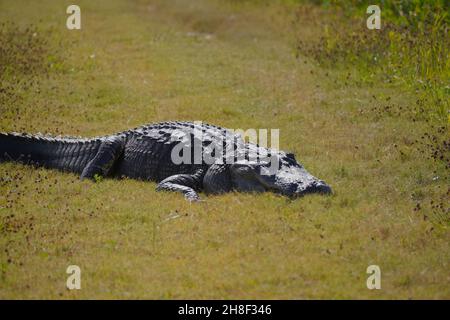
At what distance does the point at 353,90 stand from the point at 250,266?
7164 millimetres

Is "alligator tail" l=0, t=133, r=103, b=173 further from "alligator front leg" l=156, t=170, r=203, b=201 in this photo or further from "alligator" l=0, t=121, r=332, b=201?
"alligator front leg" l=156, t=170, r=203, b=201

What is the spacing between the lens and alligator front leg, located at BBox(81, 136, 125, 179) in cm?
976

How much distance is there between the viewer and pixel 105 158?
9812 millimetres

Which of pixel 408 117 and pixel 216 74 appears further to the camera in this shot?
pixel 216 74

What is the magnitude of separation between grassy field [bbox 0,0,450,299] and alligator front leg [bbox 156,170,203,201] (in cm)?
23

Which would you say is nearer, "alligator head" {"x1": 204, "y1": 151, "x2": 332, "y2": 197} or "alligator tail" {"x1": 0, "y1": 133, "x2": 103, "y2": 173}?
"alligator head" {"x1": 204, "y1": 151, "x2": 332, "y2": 197}

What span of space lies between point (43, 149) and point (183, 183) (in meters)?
2.35

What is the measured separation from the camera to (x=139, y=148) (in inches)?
384

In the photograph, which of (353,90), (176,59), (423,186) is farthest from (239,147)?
(176,59)

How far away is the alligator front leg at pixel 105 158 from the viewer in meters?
9.76

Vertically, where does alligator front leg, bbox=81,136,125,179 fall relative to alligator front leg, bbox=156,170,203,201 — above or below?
above

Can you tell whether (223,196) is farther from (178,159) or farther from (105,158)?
(105,158)

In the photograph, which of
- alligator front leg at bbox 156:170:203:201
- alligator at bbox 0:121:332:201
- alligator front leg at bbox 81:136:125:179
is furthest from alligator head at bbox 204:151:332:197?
alligator front leg at bbox 81:136:125:179
